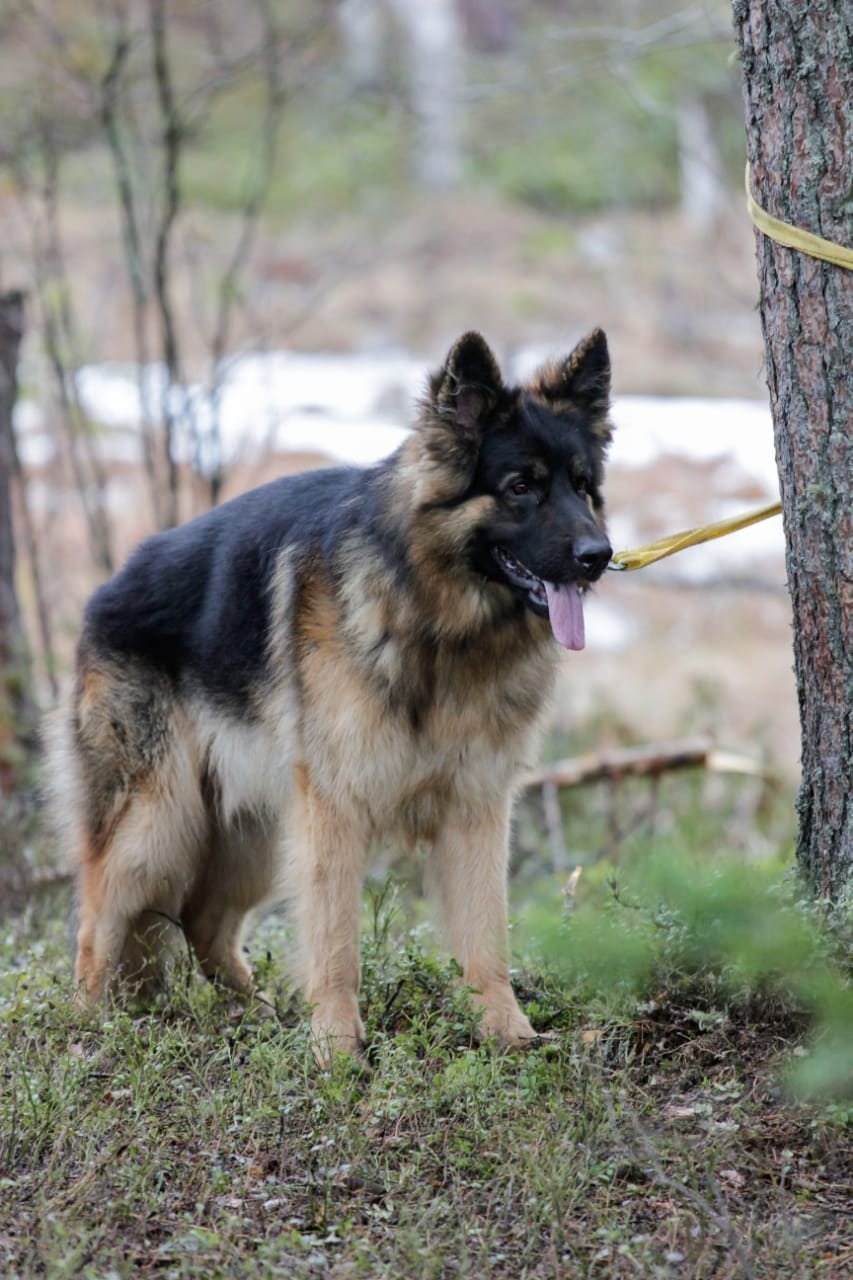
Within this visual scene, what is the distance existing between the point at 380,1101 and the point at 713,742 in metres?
5.69

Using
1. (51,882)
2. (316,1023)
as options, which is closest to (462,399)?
(316,1023)

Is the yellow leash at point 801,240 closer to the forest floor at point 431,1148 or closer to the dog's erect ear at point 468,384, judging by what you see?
the dog's erect ear at point 468,384

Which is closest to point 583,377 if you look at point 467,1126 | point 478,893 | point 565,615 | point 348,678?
point 565,615

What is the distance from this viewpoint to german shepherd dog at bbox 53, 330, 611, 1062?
4.50 meters

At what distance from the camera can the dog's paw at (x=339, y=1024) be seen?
178 inches

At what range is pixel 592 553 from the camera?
4.28m

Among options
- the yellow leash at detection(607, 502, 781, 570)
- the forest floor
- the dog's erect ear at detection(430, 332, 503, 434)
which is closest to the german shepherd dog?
the dog's erect ear at detection(430, 332, 503, 434)

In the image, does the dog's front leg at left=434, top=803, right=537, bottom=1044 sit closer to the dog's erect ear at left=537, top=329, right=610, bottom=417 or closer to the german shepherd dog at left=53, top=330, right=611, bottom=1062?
the german shepherd dog at left=53, top=330, right=611, bottom=1062

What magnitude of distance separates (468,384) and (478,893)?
→ 1739mm

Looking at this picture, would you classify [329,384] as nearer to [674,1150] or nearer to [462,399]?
[462,399]

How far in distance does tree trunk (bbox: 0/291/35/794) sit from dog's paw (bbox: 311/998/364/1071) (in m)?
4.85

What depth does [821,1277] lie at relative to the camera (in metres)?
3.01

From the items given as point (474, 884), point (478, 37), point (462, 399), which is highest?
point (478, 37)

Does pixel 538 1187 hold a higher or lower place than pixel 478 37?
lower
